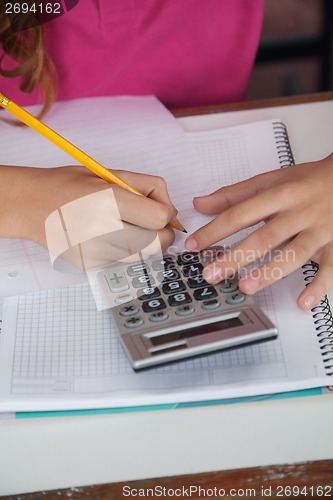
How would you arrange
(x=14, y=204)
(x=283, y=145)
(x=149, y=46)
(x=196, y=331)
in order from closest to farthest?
(x=196, y=331) → (x=14, y=204) → (x=283, y=145) → (x=149, y=46)

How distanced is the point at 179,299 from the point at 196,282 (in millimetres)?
22

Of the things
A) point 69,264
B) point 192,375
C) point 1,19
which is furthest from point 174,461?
point 1,19

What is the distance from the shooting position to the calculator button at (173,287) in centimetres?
51

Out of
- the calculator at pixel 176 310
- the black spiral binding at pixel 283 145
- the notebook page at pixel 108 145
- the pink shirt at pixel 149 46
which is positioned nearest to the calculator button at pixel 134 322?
the calculator at pixel 176 310

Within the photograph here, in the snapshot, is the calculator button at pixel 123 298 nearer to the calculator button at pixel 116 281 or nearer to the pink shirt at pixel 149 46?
the calculator button at pixel 116 281

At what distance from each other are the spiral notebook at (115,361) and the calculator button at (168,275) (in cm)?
4

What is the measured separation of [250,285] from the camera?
50cm

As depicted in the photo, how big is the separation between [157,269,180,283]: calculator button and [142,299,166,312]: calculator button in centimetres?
2

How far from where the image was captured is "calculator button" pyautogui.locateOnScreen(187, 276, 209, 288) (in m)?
0.51

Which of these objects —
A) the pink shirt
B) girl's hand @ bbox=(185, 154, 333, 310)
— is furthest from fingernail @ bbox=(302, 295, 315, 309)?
the pink shirt

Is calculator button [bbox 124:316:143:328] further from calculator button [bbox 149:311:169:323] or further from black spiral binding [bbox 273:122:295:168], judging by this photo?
black spiral binding [bbox 273:122:295:168]

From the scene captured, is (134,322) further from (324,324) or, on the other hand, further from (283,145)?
(283,145)

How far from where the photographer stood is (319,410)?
466mm

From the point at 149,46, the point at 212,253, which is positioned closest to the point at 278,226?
the point at 212,253
